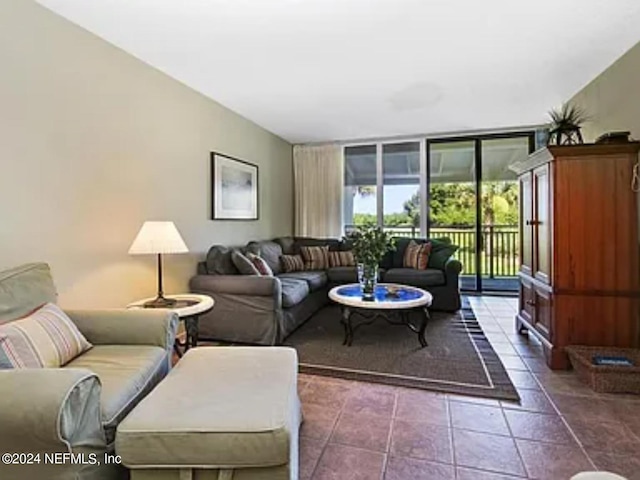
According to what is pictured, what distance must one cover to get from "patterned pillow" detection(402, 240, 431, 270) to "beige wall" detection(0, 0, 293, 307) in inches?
101

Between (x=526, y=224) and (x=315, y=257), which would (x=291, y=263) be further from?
(x=526, y=224)

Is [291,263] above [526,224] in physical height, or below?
below

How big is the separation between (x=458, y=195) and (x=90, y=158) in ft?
16.1

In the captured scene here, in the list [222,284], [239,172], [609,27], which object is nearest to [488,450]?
[222,284]

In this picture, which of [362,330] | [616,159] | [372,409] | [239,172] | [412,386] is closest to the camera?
[372,409]

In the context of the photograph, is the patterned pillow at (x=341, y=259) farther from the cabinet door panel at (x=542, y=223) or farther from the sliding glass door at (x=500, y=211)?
the cabinet door panel at (x=542, y=223)

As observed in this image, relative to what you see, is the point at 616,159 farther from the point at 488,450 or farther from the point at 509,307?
the point at 509,307

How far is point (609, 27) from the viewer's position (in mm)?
2619

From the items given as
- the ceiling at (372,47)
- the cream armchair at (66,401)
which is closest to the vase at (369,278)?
the ceiling at (372,47)

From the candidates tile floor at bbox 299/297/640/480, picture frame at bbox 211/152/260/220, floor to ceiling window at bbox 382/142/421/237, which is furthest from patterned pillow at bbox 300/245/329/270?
tile floor at bbox 299/297/640/480

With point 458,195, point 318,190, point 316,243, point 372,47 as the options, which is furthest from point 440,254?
point 372,47

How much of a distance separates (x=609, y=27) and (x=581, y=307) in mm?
1936

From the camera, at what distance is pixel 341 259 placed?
5.32 m

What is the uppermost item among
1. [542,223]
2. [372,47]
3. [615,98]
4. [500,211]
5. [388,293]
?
[372,47]
